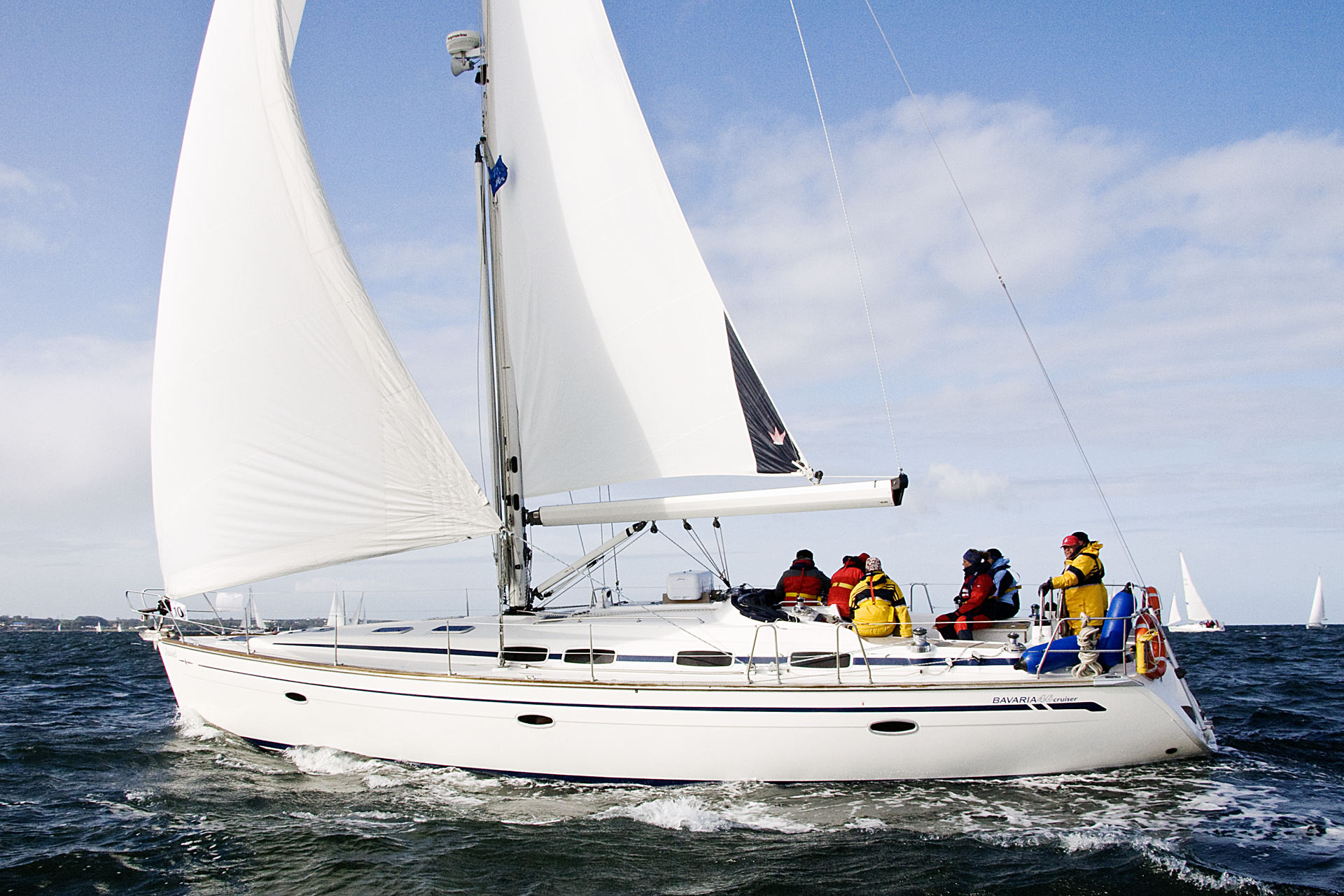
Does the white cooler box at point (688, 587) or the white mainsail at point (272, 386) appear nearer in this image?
the white mainsail at point (272, 386)

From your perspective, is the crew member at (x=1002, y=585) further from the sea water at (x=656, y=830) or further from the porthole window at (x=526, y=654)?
the porthole window at (x=526, y=654)

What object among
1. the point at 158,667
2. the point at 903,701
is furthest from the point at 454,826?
the point at 158,667

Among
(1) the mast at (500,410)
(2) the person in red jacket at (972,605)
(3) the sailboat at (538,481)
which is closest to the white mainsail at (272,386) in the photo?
(3) the sailboat at (538,481)

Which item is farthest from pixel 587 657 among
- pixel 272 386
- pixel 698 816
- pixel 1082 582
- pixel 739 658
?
pixel 1082 582

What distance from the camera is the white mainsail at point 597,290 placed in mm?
9555

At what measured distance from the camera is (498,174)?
33.0 feet

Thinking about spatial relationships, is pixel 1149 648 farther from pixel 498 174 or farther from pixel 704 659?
pixel 498 174

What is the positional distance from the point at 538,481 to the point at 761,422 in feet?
8.68

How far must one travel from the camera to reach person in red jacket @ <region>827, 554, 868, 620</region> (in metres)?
9.60

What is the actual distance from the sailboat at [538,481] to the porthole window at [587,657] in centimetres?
6

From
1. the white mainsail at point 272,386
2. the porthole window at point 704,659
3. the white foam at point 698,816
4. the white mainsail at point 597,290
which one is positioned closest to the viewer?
the white foam at point 698,816

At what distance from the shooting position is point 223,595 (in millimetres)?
10430

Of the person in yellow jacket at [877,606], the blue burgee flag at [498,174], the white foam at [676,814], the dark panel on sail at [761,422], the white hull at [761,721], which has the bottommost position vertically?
the white foam at [676,814]

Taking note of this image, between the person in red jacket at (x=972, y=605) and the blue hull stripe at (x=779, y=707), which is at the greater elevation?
the person in red jacket at (x=972, y=605)
